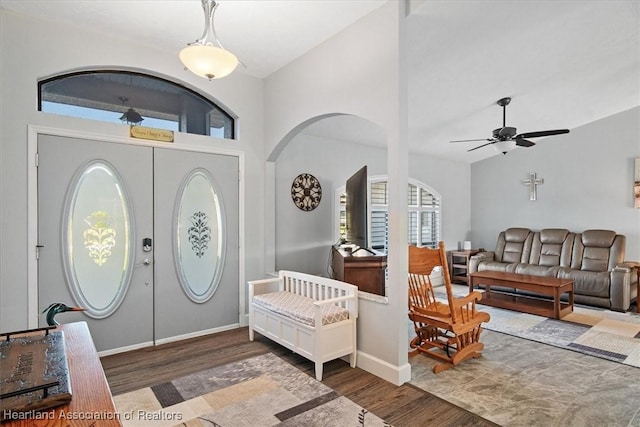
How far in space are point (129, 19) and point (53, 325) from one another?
2.72m

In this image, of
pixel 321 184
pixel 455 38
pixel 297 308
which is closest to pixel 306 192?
pixel 321 184

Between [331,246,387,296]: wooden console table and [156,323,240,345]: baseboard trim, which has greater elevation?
[331,246,387,296]: wooden console table

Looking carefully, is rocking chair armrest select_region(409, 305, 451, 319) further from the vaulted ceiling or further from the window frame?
the vaulted ceiling

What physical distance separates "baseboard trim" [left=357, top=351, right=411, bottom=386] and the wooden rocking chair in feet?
1.19

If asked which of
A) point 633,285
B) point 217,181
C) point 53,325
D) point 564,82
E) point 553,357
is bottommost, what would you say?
point 553,357

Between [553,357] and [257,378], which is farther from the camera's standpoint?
[553,357]

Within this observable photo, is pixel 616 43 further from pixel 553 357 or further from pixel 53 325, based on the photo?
pixel 53 325

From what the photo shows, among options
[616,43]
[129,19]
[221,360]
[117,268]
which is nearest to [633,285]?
[616,43]

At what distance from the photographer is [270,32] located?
339cm

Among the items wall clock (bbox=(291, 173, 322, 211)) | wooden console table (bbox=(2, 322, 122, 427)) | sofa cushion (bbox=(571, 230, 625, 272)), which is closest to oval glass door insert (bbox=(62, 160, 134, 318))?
wall clock (bbox=(291, 173, 322, 211))

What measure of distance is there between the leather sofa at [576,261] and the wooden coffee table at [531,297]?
0.48m

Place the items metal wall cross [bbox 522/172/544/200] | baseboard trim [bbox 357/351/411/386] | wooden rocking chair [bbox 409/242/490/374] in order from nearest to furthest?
baseboard trim [bbox 357/351/411/386] < wooden rocking chair [bbox 409/242/490/374] < metal wall cross [bbox 522/172/544/200]

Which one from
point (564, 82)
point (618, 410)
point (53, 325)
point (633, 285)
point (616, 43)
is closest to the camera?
point (53, 325)

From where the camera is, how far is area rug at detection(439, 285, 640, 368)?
3.60 metres
